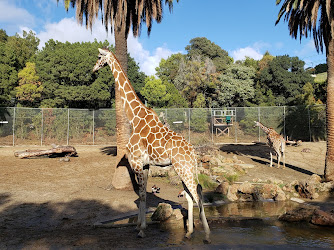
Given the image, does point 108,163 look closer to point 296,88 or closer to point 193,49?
point 296,88

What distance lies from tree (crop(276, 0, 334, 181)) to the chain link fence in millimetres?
12341

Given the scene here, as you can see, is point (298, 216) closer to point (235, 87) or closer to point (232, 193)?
point (232, 193)

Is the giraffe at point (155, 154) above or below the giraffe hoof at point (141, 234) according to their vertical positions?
above

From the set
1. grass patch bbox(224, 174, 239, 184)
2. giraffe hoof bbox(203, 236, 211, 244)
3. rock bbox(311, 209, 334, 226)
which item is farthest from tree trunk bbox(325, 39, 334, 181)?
giraffe hoof bbox(203, 236, 211, 244)

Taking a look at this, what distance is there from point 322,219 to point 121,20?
34.9 feet

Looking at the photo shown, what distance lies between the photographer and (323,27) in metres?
14.0

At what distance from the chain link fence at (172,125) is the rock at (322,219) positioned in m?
17.5

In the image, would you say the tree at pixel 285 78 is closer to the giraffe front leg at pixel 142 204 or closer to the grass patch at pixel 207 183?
the grass patch at pixel 207 183

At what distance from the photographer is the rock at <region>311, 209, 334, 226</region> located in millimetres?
6902

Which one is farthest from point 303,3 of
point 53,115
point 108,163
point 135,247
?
point 53,115

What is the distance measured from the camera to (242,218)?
7.55 metres

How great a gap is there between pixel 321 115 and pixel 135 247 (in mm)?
26022

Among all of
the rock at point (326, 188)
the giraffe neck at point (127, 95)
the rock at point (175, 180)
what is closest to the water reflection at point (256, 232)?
the giraffe neck at point (127, 95)

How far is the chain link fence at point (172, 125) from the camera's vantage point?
1003 inches
